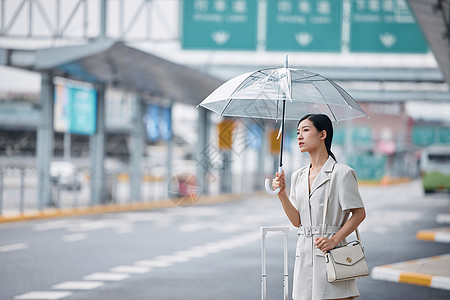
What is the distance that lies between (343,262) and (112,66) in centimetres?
1690

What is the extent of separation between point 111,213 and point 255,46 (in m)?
6.91

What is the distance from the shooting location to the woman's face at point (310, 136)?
491 cm

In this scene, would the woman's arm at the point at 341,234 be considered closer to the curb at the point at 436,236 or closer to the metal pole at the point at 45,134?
the curb at the point at 436,236

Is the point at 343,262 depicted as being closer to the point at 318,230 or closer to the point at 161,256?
the point at 318,230

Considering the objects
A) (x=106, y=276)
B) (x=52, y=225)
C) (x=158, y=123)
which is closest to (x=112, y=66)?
(x=52, y=225)

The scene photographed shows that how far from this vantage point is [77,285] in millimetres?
9359

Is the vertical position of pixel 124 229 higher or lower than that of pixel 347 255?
lower

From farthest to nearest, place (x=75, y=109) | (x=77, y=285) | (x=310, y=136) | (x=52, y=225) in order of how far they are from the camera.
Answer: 1. (x=75, y=109)
2. (x=52, y=225)
3. (x=77, y=285)
4. (x=310, y=136)

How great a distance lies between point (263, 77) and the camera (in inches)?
239

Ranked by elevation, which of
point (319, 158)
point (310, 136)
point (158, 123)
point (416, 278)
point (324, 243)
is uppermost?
point (158, 123)

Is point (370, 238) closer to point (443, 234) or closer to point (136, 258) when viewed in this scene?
point (443, 234)

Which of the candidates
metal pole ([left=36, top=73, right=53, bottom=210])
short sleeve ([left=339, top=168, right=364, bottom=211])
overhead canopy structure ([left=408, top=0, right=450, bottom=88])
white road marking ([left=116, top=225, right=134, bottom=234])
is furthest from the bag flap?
metal pole ([left=36, top=73, right=53, bottom=210])

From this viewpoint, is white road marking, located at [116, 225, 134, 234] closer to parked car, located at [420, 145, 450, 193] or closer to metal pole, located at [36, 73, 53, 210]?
metal pole, located at [36, 73, 53, 210]

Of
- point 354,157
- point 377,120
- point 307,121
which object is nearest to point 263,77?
point 307,121
